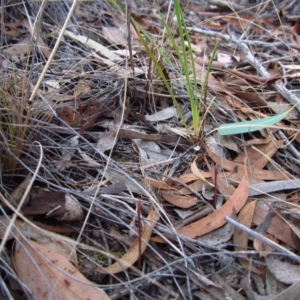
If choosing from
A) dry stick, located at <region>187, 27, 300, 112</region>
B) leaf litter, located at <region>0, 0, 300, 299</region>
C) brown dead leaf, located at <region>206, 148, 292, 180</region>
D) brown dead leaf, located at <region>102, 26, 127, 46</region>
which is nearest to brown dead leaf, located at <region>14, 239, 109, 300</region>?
leaf litter, located at <region>0, 0, 300, 299</region>

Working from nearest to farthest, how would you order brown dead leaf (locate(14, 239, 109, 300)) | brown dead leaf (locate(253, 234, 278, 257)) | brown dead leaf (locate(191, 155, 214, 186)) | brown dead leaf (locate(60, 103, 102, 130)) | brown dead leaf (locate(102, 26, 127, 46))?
brown dead leaf (locate(14, 239, 109, 300))
brown dead leaf (locate(253, 234, 278, 257))
brown dead leaf (locate(191, 155, 214, 186))
brown dead leaf (locate(60, 103, 102, 130))
brown dead leaf (locate(102, 26, 127, 46))

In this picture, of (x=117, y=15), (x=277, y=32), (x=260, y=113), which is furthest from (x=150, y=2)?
(x=260, y=113)

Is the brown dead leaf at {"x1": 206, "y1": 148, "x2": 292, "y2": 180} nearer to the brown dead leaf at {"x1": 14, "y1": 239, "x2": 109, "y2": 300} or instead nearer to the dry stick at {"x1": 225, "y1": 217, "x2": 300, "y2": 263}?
the dry stick at {"x1": 225, "y1": 217, "x2": 300, "y2": 263}

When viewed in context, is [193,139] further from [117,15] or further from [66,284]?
[117,15]

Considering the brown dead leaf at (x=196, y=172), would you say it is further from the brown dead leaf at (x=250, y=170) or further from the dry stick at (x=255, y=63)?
the dry stick at (x=255, y=63)

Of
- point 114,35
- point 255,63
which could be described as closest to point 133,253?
point 255,63

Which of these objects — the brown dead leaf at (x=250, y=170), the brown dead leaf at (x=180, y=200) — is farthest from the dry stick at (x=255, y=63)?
the brown dead leaf at (x=180, y=200)

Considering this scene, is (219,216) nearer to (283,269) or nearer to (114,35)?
(283,269)
